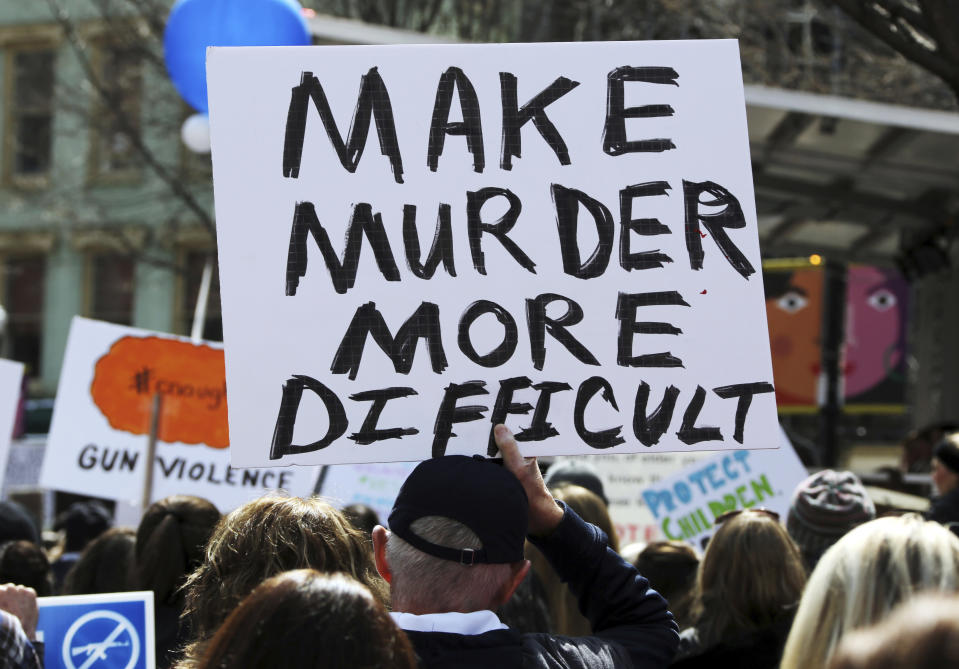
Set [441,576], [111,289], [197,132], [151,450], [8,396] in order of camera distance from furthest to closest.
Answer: [111,289], [197,132], [151,450], [8,396], [441,576]

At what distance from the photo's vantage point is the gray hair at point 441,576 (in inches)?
77.0

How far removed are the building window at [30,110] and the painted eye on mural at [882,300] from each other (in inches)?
557

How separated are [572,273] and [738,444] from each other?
18.8 inches

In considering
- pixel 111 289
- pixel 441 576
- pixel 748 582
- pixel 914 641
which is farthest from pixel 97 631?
pixel 111 289

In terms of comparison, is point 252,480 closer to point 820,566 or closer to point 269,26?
point 269,26

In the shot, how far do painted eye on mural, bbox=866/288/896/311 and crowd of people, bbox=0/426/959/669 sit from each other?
35.6ft

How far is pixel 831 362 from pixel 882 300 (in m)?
4.04

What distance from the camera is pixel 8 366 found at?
5.04 m

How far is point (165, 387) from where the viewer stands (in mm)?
5555

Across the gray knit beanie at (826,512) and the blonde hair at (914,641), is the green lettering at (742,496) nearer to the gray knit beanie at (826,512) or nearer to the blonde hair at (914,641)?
the gray knit beanie at (826,512)

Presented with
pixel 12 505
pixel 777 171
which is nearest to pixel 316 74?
pixel 12 505

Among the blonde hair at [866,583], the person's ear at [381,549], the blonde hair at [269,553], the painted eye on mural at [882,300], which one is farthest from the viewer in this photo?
the painted eye on mural at [882,300]

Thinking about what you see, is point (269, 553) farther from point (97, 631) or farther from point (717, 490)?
point (717, 490)

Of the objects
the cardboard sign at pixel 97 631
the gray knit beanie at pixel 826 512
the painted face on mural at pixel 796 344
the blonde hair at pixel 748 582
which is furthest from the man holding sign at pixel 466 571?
the painted face on mural at pixel 796 344
